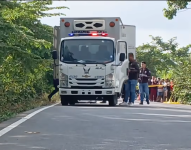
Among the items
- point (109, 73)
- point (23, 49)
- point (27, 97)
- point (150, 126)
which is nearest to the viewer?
point (150, 126)

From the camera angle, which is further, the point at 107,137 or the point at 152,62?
the point at 152,62

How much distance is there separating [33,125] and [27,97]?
31.0 ft

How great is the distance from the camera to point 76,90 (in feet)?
57.9

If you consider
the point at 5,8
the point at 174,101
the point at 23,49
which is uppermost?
the point at 5,8

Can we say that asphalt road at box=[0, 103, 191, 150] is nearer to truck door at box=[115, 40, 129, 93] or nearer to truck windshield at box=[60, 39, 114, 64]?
truck windshield at box=[60, 39, 114, 64]

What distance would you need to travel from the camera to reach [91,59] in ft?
57.2

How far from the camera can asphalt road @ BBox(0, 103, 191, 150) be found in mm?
8406

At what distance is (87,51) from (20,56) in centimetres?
457

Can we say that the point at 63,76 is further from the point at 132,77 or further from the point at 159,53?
the point at 159,53

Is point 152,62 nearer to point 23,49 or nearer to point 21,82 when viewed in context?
point 21,82

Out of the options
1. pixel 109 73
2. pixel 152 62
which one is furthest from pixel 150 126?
pixel 152 62

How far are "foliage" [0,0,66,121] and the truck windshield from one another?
739 millimetres

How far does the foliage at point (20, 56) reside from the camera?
12.4 m

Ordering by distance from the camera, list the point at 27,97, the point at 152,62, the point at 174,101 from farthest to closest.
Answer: the point at 152,62, the point at 174,101, the point at 27,97
